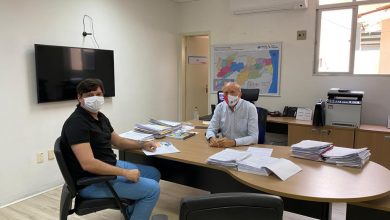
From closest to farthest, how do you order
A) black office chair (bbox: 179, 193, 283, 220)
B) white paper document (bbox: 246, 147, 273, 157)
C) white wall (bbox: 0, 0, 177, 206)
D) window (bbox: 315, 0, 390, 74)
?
1. black office chair (bbox: 179, 193, 283, 220)
2. white paper document (bbox: 246, 147, 273, 157)
3. white wall (bbox: 0, 0, 177, 206)
4. window (bbox: 315, 0, 390, 74)

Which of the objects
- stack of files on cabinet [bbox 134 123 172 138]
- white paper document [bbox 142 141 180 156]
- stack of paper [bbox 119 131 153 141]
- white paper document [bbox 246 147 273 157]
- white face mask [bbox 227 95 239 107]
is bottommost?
white paper document [bbox 142 141 180 156]

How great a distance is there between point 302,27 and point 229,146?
8.95 ft

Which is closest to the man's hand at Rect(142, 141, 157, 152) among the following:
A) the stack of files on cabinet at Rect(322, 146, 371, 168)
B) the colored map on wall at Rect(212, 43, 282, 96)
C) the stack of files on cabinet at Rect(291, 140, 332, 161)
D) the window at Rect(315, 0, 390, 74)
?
the stack of files on cabinet at Rect(291, 140, 332, 161)

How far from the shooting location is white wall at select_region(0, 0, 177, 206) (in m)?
2.85

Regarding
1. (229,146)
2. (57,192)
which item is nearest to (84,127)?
(229,146)

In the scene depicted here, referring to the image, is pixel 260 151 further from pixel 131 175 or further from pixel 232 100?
pixel 131 175

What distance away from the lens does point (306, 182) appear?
1543mm

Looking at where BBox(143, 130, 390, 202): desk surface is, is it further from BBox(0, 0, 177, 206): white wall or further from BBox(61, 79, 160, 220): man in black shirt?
BBox(0, 0, 177, 206): white wall

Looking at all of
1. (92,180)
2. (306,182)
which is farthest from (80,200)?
(306,182)

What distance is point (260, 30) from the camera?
14.6ft

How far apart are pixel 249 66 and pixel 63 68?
2.74m

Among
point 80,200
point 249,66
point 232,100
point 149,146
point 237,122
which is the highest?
point 249,66

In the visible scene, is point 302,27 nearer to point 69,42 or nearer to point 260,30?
point 260,30

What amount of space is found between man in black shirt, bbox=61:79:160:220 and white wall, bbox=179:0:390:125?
306cm
